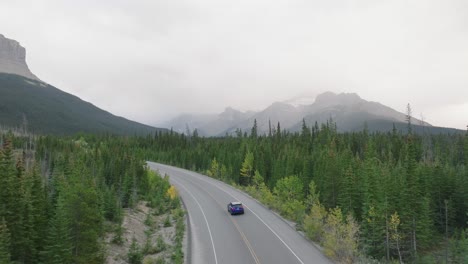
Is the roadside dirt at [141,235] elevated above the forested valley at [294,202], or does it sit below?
below

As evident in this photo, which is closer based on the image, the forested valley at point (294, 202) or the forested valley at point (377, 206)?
the forested valley at point (294, 202)

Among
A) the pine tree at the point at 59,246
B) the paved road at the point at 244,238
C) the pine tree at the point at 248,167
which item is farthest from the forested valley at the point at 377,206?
the pine tree at the point at 59,246

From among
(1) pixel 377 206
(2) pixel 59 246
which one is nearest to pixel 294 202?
(1) pixel 377 206

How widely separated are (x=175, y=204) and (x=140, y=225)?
29.7 feet

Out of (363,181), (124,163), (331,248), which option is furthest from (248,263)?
(124,163)

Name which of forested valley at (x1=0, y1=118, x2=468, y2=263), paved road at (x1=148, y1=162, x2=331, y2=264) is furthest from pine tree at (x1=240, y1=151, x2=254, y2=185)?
paved road at (x1=148, y1=162, x2=331, y2=264)

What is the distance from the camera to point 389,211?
51406 millimetres

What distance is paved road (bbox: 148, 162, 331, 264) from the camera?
28.4 metres

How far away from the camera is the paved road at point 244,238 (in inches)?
1118

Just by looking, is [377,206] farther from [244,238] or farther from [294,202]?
[244,238]

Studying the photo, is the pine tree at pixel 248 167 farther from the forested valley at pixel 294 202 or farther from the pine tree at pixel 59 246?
the pine tree at pixel 59 246

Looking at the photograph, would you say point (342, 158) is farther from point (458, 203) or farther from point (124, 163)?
point (124, 163)

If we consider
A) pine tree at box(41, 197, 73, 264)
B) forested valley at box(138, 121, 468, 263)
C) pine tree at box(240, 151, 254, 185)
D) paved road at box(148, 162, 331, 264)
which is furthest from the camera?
pine tree at box(240, 151, 254, 185)

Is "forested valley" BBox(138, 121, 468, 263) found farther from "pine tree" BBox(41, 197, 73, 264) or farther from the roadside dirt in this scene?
"pine tree" BBox(41, 197, 73, 264)
